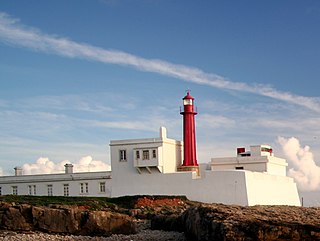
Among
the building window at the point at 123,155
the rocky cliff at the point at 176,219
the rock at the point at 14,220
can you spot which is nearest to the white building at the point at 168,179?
the building window at the point at 123,155

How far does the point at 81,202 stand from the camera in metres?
35.1

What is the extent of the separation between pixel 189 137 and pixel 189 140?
0.68 feet

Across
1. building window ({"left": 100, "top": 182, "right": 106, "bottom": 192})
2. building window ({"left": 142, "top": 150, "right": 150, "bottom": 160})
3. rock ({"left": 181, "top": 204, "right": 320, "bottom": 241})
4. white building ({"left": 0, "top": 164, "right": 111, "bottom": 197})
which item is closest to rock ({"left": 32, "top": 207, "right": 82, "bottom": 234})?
A: rock ({"left": 181, "top": 204, "right": 320, "bottom": 241})

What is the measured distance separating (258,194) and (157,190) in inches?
266

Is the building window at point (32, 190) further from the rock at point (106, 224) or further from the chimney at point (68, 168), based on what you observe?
the rock at point (106, 224)

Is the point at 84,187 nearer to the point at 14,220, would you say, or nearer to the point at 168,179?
the point at 168,179

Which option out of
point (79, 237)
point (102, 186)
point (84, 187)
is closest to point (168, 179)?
point (102, 186)

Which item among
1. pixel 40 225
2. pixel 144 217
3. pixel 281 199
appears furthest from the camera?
pixel 281 199

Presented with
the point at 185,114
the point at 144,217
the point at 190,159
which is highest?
the point at 185,114

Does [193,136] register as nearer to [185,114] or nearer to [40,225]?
[185,114]

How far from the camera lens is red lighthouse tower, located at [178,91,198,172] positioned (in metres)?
40.9

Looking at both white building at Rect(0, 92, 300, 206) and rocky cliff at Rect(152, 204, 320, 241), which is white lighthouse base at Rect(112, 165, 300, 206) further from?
rocky cliff at Rect(152, 204, 320, 241)

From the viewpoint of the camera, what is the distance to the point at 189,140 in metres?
40.9

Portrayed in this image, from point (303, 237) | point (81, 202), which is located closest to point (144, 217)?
point (81, 202)
